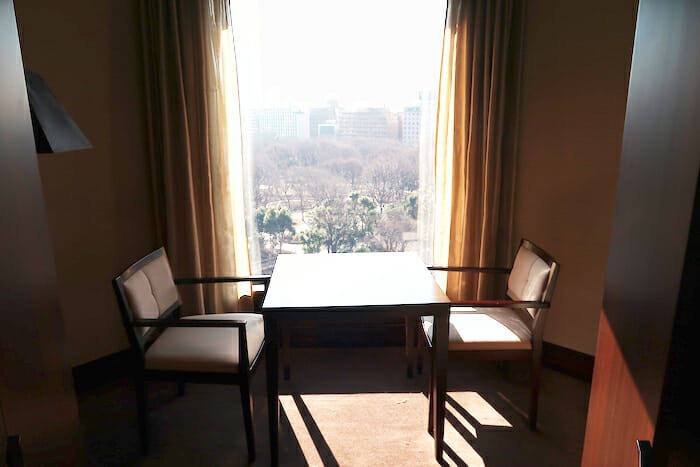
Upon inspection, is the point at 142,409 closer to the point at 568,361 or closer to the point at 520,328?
the point at 520,328

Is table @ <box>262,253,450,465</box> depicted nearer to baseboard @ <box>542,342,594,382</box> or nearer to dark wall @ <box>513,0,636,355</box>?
dark wall @ <box>513,0,636,355</box>

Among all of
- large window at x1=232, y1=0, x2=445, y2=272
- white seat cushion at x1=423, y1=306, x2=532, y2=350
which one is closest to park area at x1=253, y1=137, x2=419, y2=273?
large window at x1=232, y1=0, x2=445, y2=272

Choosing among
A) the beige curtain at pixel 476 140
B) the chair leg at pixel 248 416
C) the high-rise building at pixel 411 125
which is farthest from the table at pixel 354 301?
the high-rise building at pixel 411 125

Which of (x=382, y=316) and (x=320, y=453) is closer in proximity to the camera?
(x=382, y=316)

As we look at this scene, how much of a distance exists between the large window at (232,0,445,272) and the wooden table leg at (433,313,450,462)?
1.09 m

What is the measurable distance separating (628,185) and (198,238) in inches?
89.2

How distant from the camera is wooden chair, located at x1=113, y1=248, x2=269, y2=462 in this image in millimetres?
2041

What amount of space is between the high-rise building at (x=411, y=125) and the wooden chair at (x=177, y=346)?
141cm

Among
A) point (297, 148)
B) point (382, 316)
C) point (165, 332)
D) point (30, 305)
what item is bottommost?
point (165, 332)

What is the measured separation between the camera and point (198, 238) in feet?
9.21

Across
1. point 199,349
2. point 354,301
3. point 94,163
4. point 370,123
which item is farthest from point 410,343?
point 94,163

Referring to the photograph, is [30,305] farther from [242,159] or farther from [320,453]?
[242,159]

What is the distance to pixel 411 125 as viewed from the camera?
2.92m

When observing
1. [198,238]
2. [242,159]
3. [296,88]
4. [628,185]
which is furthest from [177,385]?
[628,185]
